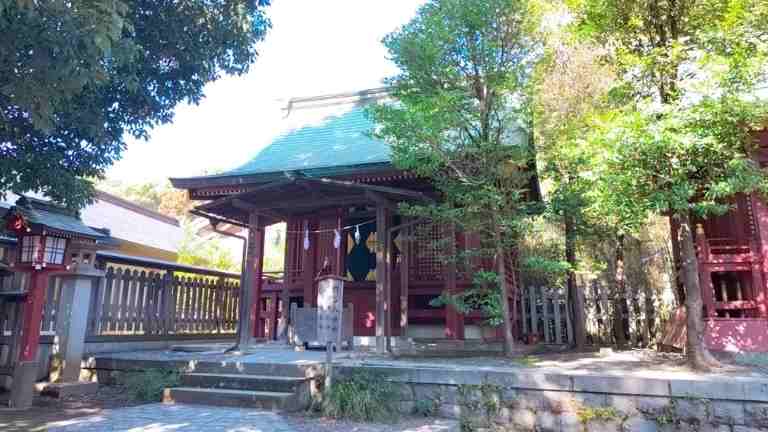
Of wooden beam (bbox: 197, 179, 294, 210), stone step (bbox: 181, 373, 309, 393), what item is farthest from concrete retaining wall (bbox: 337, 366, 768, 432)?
wooden beam (bbox: 197, 179, 294, 210)

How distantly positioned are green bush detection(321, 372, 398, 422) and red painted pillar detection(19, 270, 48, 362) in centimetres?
385

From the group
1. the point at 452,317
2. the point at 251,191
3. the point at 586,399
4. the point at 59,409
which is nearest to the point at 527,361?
the point at 586,399

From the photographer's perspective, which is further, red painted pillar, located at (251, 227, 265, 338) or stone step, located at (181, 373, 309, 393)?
red painted pillar, located at (251, 227, 265, 338)

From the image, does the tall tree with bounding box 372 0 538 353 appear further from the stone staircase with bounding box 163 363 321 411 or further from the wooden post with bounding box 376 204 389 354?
the stone staircase with bounding box 163 363 321 411

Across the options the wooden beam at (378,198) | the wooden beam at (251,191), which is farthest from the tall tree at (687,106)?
the wooden beam at (251,191)

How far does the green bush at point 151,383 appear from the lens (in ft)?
21.9

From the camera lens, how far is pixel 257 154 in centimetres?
1149

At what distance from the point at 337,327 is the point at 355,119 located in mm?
7079

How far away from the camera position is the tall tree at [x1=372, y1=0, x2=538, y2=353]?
23.7 ft

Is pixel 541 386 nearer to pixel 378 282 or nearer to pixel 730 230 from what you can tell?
pixel 378 282

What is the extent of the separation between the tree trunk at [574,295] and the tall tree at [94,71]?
668cm

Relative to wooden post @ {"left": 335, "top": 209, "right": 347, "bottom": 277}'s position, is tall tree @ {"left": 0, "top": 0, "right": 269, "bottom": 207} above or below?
above

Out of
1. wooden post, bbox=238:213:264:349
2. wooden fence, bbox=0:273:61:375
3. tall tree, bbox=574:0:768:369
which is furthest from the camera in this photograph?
wooden post, bbox=238:213:264:349

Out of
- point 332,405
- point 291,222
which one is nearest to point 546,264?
point 332,405
